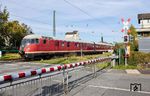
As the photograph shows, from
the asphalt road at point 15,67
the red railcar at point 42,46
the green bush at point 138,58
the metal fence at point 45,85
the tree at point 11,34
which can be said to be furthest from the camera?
the tree at point 11,34

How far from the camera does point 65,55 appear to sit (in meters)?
37.5

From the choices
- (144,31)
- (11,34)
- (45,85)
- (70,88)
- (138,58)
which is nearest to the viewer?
(45,85)

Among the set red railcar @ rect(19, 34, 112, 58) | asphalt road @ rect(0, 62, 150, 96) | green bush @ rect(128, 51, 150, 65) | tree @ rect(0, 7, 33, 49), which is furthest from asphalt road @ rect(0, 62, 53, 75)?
tree @ rect(0, 7, 33, 49)

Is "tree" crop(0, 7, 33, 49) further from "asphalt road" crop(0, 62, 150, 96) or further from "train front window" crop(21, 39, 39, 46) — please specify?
"asphalt road" crop(0, 62, 150, 96)

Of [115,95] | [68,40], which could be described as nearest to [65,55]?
[68,40]

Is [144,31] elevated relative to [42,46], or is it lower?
elevated

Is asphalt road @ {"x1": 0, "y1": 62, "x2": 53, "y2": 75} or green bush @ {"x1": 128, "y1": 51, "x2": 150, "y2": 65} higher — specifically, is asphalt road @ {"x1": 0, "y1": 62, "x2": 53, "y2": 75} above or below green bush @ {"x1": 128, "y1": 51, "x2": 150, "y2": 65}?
below

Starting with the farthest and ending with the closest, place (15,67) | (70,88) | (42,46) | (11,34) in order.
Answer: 1. (11,34)
2. (42,46)
3. (15,67)
4. (70,88)

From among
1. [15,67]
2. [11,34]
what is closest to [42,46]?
[15,67]

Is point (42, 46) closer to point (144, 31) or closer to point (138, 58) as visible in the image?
point (138, 58)

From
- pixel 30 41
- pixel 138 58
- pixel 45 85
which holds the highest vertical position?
pixel 30 41

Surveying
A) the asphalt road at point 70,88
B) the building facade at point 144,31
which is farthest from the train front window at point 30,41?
the asphalt road at point 70,88

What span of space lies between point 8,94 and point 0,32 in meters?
47.2

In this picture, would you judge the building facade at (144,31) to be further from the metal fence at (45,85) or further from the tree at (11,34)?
the tree at (11,34)
